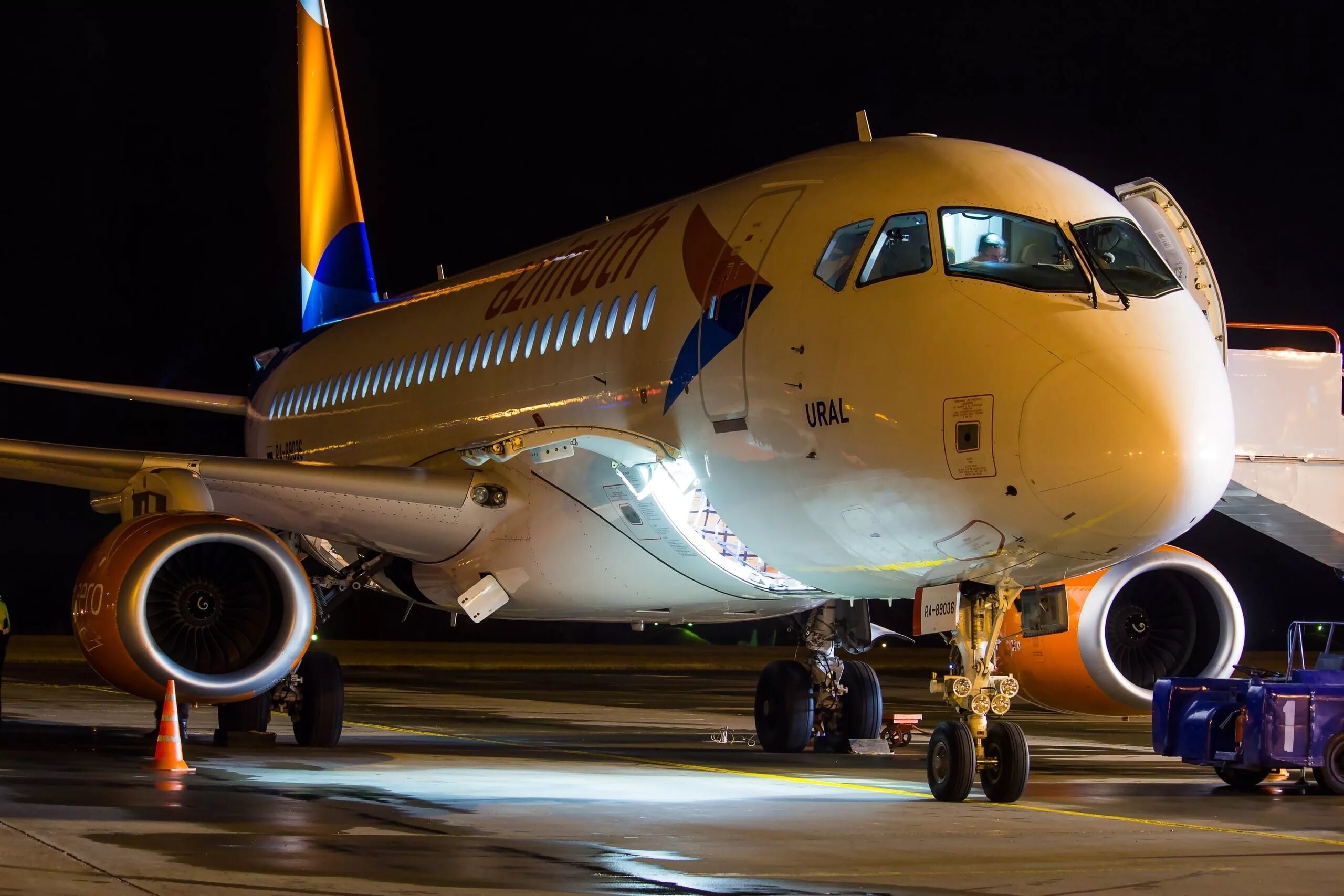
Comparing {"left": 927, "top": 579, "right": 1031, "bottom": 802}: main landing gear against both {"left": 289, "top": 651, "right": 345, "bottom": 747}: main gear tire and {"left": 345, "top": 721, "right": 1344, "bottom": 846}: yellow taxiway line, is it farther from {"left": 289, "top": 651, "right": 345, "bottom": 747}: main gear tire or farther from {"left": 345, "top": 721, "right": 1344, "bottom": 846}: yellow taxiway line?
{"left": 289, "top": 651, "right": 345, "bottom": 747}: main gear tire

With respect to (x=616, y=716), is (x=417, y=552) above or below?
above

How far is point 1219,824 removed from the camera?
9797 millimetres

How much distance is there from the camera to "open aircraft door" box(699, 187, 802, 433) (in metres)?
11.1

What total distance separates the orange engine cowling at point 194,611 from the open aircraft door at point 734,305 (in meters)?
3.39

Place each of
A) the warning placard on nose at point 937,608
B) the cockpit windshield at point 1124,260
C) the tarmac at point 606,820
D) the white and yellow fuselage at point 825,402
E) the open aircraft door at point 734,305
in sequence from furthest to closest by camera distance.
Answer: the open aircraft door at point 734,305 < the warning placard on nose at point 937,608 < the cockpit windshield at point 1124,260 < the white and yellow fuselage at point 825,402 < the tarmac at point 606,820

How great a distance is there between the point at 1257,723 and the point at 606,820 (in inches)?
199

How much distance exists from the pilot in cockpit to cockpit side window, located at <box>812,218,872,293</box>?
2.46 feet

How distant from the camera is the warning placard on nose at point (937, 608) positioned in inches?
413

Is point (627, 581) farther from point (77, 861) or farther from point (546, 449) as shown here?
point (77, 861)

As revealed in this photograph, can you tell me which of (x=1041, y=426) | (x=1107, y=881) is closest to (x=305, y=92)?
(x=1041, y=426)

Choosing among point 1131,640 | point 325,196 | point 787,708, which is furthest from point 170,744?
point 325,196

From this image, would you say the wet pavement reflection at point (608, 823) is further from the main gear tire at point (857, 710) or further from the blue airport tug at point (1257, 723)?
the main gear tire at point (857, 710)

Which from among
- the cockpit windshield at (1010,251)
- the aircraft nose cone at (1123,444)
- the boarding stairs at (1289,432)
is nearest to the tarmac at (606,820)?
the aircraft nose cone at (1123,444)

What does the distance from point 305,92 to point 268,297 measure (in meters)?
22.1
